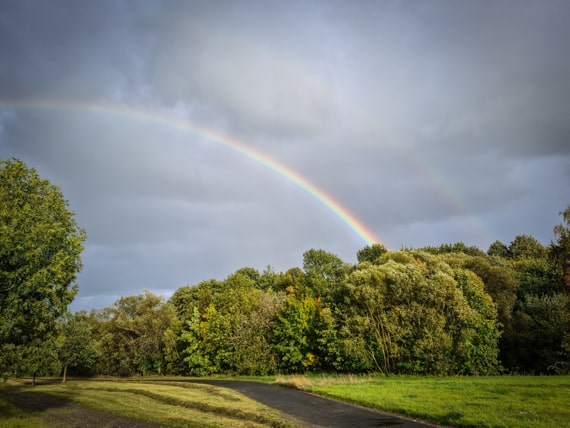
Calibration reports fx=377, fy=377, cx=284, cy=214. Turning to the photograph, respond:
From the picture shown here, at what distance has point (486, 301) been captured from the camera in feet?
162

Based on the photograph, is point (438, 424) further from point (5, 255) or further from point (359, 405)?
point (5, 255)

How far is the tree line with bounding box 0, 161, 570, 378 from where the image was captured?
24234mm

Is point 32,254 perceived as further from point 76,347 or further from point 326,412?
point 76,347

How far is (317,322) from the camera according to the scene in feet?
182

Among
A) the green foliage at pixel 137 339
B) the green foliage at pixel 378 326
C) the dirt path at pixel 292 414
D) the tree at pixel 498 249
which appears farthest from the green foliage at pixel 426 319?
the tree at pixel 498 249

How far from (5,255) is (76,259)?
18.4ft

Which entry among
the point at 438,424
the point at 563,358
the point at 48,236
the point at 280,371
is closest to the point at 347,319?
the point at 280,371

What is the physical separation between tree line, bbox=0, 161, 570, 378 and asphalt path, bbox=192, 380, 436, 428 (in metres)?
15.8

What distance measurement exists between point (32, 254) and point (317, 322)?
41394 millimetres

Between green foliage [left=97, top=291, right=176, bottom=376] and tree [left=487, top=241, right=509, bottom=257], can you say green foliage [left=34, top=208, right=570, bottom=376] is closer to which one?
green foliage [left=97, top=291, right=176, bottom=376]

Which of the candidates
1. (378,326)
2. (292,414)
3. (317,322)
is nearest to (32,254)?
(292,414)

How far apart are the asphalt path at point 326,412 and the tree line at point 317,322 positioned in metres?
15.8

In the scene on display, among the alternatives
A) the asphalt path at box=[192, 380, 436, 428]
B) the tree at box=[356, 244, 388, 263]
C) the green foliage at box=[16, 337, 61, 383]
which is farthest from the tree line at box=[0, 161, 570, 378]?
the tree at box=[356, 244, 388, 263]

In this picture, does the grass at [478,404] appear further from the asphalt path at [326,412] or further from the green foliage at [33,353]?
the green foliage at [33,353]
